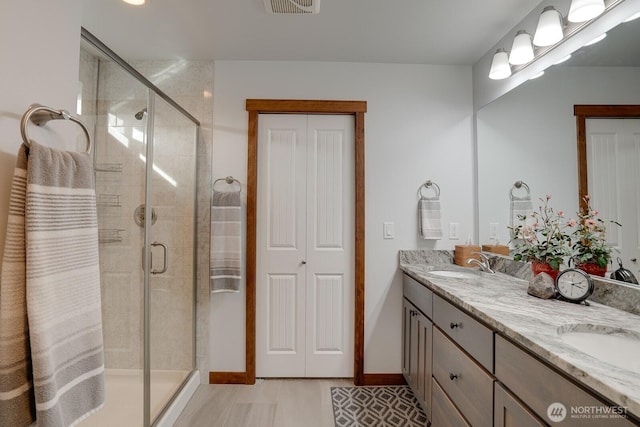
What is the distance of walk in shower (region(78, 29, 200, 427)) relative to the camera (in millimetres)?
1515

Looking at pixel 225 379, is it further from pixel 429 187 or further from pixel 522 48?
pixel 522 48

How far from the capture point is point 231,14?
1.87m

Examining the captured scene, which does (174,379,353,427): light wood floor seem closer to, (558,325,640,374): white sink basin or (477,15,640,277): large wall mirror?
(558,325,640,374): white sink basin

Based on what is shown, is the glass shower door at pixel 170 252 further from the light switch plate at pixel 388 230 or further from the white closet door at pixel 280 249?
the light switch plate at pixel 388 230

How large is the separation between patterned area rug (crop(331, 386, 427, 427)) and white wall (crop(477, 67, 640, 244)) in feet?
4.40

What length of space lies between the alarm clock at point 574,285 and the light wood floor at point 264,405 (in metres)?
1.53

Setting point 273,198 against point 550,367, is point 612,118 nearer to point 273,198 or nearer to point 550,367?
point 550,367

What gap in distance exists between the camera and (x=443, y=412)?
63.1 inches

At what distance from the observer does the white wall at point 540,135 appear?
148 cm

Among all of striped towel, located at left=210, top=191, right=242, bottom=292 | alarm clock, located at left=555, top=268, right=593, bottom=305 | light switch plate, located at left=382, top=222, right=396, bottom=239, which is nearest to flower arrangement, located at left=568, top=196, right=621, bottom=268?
alarm clock, located at left=555, top=268, right=593, bottom=305

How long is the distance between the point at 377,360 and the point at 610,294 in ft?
5.14

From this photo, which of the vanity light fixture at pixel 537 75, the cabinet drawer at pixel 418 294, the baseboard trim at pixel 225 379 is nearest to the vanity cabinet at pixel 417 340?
the cabinet drawer at pixel 418 294

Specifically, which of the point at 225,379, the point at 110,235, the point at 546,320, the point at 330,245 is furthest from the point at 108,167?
the point at 546,320

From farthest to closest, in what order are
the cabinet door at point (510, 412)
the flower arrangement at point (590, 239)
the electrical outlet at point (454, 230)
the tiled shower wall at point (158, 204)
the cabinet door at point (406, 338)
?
the electrical outlet at point (454, 230) < the cabinet door at point (406, 338) < the tiled shower wall at point (158, 204) < the flower arrangement at point (590, 239) < the cabinet door at point (510, 412)
